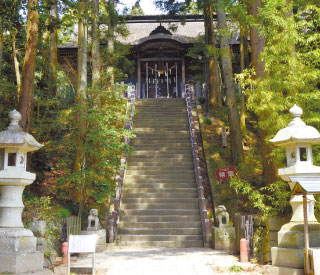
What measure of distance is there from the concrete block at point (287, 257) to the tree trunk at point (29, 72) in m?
6.13

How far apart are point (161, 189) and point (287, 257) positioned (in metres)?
6.83

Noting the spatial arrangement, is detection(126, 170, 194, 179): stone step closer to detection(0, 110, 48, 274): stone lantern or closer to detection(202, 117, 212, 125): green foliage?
detection(202, 117, 212, 125): green foliage

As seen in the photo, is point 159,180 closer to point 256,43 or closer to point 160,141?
point 160,141

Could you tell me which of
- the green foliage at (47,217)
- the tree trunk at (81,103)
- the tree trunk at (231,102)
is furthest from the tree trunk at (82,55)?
the tree trunk at (231,102)

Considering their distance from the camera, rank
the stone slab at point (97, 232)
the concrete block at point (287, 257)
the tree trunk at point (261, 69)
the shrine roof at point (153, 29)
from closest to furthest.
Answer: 1. the concrete block at point (287, 257)
2. the tree trunk at point (261, 69)
3. the stone slab at point (97, 232)
4. the shrine roof at point (153, 29)

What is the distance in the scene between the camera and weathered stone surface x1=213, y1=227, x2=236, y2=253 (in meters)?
9.65

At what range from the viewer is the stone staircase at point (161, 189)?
10994 millimetres

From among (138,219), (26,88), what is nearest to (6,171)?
(26,88)

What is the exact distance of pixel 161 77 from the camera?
25.3m

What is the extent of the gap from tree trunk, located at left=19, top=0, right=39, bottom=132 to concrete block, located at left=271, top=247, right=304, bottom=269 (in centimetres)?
613

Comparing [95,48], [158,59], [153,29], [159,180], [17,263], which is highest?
[153,29]

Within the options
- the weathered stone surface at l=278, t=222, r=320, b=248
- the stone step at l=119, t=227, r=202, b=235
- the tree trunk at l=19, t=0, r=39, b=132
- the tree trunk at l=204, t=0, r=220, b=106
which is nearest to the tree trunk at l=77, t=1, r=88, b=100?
the tree trunk at l=19, t=0, r=39, b=132

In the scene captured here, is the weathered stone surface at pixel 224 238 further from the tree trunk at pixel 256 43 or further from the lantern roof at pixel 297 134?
the tree trunk at pixel 256 43

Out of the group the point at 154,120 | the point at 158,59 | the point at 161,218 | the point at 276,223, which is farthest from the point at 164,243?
the point at 158,59
